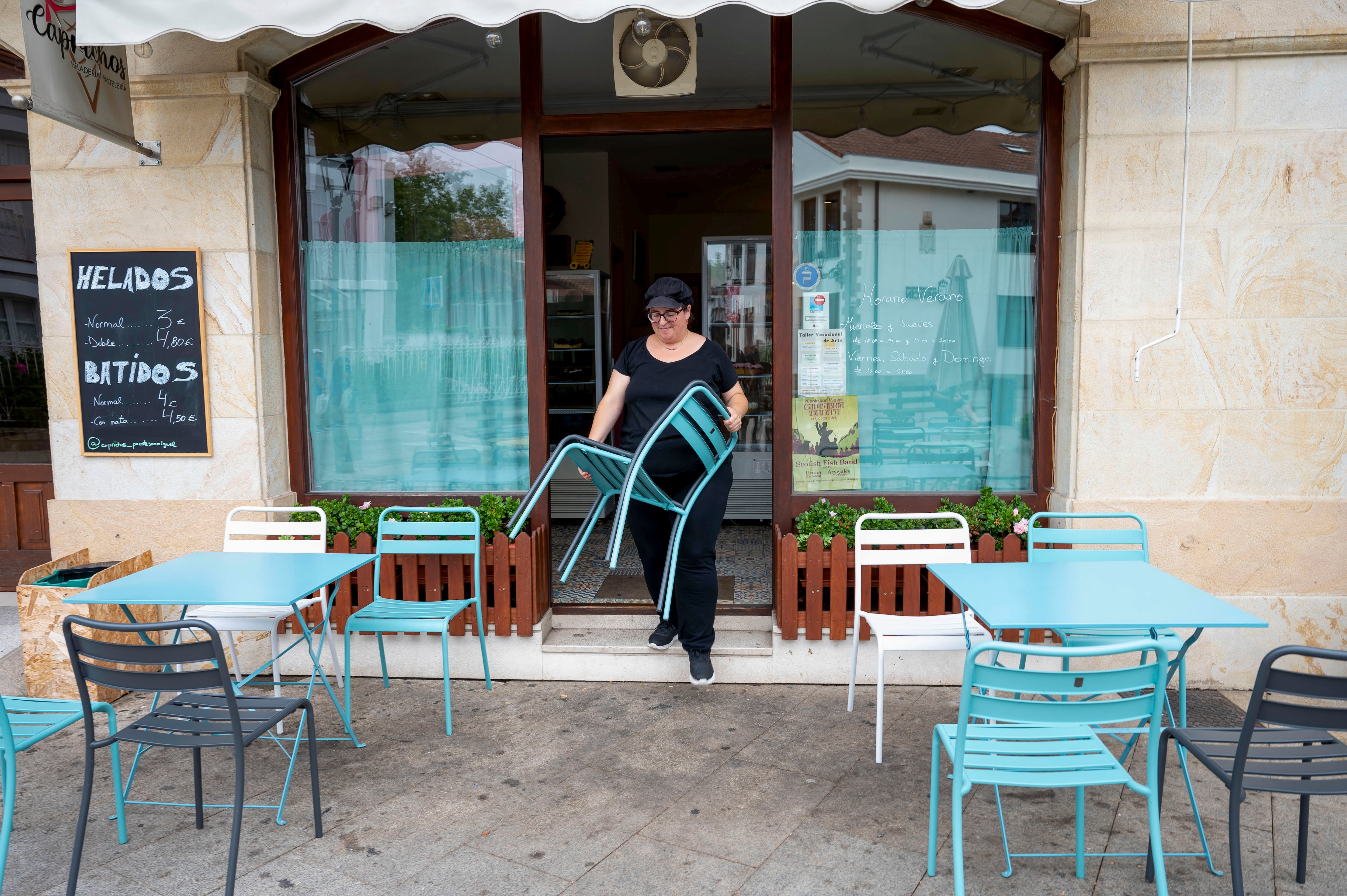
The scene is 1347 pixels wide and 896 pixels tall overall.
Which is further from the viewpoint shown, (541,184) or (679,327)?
(541,184)

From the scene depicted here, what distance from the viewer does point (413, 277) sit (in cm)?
503

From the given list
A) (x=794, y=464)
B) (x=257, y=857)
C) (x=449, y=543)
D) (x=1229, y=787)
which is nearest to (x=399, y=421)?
(x=449, y=543)

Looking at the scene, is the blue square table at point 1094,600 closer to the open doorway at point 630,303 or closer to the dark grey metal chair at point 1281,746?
the dark grey metal chair at point 1281,746

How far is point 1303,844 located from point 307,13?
4.63 metres

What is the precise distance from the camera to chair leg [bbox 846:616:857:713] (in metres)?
3.89

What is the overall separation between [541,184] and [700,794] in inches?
123

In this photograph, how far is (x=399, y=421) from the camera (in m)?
5.08

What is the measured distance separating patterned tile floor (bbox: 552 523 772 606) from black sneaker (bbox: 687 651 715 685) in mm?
557

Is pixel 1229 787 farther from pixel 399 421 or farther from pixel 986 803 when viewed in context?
pixel 399 421

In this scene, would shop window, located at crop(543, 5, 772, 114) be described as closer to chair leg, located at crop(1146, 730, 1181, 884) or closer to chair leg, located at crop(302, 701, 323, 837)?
chair leg, located at crop(302, 701, 323, 837)

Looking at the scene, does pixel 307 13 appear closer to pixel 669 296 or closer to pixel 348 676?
pixel 669 296

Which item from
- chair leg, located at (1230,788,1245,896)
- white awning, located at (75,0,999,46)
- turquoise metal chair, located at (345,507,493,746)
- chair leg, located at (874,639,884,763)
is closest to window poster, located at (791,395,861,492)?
chair leg, located at (874,639,884,763)

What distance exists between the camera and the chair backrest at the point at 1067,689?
215 centimetres

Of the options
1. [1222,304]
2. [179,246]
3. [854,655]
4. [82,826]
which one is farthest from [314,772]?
[1222,304]
